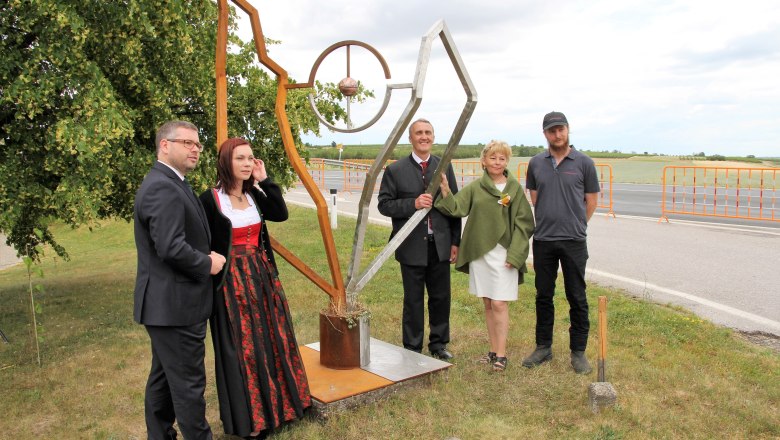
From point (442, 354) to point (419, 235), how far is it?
988mm

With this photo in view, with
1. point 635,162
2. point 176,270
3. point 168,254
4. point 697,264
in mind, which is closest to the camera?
point 168,254

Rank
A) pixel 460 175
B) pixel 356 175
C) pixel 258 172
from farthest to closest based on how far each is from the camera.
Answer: pixel 356 175, pixel 460 175, pixel 258 172

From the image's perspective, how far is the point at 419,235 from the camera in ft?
16.9

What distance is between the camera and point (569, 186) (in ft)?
16.3

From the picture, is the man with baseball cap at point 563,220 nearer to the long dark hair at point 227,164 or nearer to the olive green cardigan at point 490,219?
the olive green cardigan at point 490,219

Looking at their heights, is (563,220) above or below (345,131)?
below

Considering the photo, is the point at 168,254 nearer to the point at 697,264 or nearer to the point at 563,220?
the point at 563,220

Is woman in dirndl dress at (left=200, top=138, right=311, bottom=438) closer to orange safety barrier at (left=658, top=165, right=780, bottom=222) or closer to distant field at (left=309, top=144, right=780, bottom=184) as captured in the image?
orange safety barrier at (left=658, top=165, right=780, bottom=222)

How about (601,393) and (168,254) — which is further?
(601,393)

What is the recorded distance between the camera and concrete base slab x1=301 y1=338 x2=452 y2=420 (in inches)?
165

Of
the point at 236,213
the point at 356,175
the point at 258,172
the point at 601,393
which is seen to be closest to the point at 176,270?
the point at 236,213

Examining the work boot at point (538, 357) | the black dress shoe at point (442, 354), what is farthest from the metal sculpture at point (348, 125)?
the work boot at point (538, 357)

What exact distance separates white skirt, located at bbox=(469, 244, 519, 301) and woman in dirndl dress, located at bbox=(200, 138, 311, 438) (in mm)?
1670

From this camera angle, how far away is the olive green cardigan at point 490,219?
4.96 m
